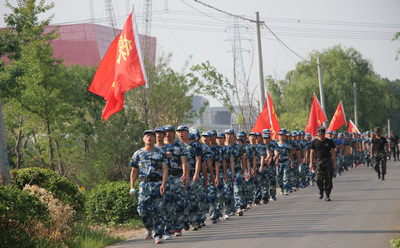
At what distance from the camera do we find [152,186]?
8867mm

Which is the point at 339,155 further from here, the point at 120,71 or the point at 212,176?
the point at 120,71

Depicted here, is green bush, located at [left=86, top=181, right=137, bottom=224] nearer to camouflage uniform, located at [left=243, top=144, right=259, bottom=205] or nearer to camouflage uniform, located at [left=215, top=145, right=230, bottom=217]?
camouflage uniform, located at [left=215, top=145, right=230, bottom=217]

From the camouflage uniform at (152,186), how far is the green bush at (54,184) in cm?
314

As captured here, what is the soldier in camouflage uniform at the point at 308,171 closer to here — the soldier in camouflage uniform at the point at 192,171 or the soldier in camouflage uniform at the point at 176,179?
the soldier in camouflage uniform at the point at 192,171

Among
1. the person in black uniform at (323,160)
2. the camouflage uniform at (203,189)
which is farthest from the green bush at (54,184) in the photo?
the person in black uniform at (323,160)

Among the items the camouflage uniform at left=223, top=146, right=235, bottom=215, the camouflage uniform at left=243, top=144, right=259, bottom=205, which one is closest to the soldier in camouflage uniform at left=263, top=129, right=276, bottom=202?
the camouflage uniform at left=243, top=144, right=259, bottom=205

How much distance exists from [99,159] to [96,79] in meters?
8.96

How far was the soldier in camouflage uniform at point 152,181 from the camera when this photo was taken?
885 centimetres

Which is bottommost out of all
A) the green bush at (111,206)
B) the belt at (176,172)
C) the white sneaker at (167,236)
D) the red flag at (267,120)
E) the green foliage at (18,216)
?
the white sneaker at (167,236)

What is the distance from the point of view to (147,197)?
29.0 ft

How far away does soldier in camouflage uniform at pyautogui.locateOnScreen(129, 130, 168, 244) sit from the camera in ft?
29.0

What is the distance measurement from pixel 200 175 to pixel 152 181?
2.48 metres

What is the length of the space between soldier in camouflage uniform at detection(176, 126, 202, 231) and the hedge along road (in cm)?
36

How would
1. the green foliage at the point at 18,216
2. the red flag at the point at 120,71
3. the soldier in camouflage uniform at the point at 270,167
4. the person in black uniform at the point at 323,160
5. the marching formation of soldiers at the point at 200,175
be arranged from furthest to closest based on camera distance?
the soldier in camouflage uniform at the point at 270,167
the person in black uniform at the point at 323,160
the red flag at the point at 120,71
the marching formation of soldiers at the point at 200,175
the green foliage at the point at 18,216
